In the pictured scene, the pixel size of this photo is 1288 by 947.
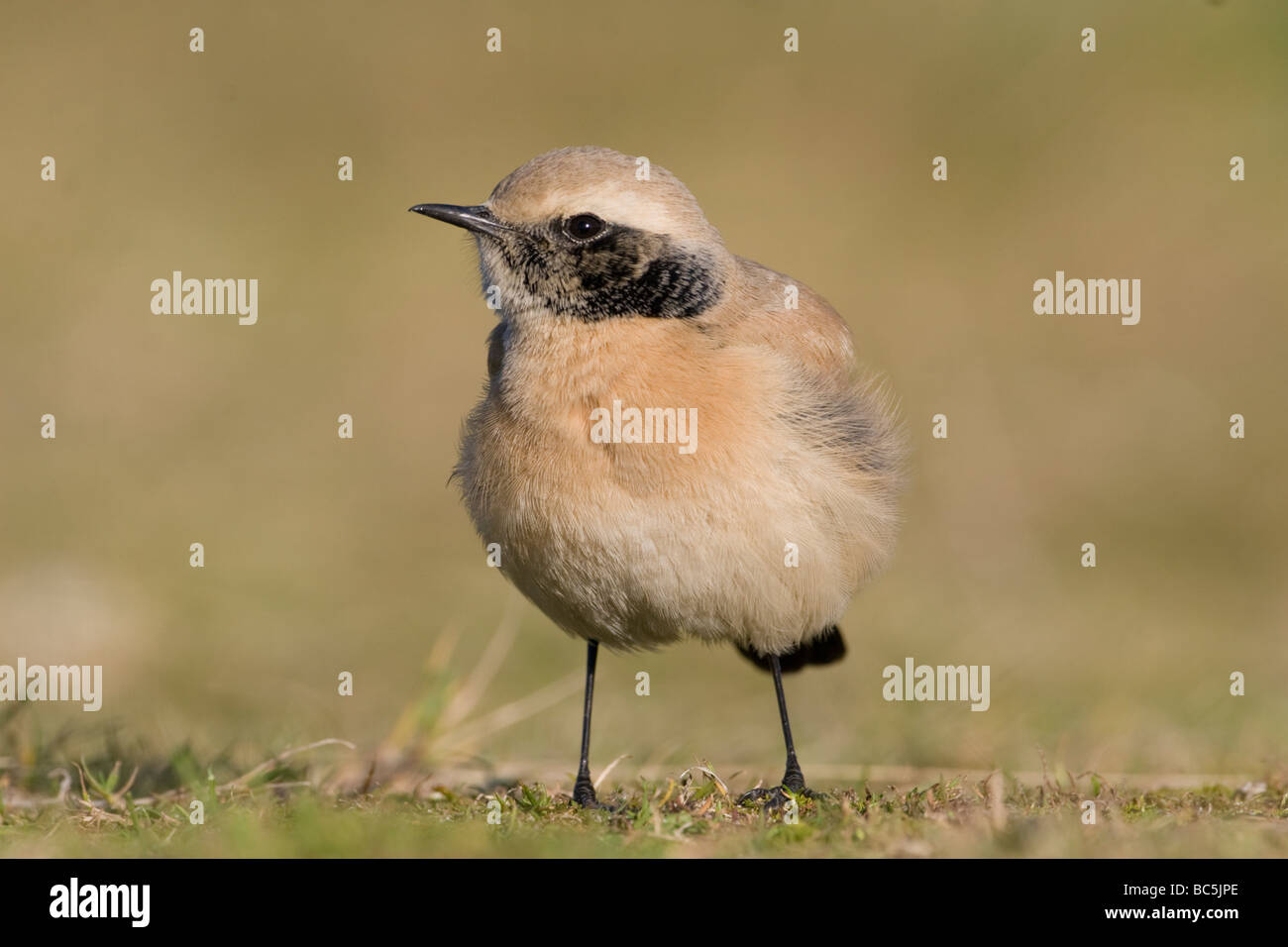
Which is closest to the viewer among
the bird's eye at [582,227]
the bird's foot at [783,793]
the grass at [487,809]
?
the grass at [487,809]

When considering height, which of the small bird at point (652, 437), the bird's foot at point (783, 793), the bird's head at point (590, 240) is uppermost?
the bird's head at point (590, 240)

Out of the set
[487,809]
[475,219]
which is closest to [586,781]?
[487,809]

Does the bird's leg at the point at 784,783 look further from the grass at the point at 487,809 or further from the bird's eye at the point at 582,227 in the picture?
the bird's eye at the point at 582,227

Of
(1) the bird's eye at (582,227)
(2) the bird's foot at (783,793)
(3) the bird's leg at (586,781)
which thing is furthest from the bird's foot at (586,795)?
(1) the bird's eye at (582,227)

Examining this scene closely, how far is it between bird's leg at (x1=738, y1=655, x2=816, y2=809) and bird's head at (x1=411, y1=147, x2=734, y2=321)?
1.79 metres

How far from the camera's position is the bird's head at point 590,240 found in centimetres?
687

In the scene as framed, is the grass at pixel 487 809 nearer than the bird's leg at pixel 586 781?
Yes

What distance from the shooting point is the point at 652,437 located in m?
6.54

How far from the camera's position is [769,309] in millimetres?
7359

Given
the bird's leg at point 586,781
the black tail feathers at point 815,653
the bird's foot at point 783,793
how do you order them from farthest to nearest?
the black tail feathers at point 815,653
the bird's leg at point 586,781
the bird's foot at point 783,793

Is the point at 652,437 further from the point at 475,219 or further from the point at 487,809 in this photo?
the point at 487,809

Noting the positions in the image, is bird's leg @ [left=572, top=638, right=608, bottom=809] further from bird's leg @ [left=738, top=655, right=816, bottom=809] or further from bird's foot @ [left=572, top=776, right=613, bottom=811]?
bird's leg @ [left=738, top=655, right=816, bottom=809]

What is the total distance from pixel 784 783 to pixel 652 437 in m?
1.65
